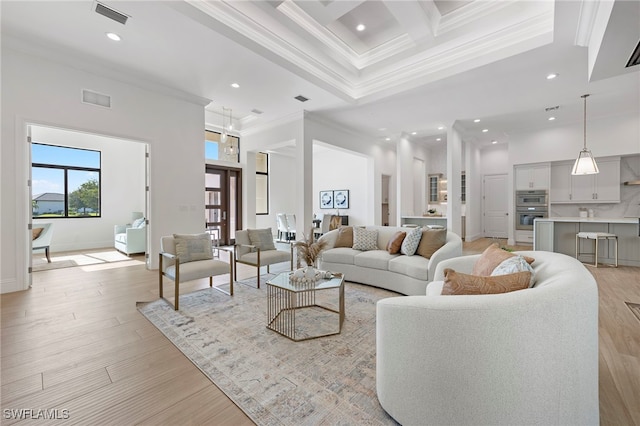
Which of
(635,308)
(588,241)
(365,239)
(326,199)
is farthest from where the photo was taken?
(326,199)

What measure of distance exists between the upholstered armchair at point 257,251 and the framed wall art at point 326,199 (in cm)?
598

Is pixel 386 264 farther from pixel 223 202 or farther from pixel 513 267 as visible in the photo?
pixel 223 202

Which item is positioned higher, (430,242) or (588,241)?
(430,242)

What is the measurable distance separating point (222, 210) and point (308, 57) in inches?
206

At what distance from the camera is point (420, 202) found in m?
9.47

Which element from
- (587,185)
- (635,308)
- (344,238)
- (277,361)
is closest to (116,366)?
(277,361)

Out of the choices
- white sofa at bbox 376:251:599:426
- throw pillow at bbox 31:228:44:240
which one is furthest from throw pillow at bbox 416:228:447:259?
throw pillow at bbox 31:228:44:240

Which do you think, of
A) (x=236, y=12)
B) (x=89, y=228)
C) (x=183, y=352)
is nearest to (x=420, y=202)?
(x=236, y=12)

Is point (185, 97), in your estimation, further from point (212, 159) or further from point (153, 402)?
point (153, 402)

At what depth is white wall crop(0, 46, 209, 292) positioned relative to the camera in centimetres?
361

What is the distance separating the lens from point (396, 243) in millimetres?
3980

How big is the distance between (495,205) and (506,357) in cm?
965

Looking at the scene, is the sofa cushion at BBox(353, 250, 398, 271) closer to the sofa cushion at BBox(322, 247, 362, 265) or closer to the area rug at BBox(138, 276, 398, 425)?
the sofa cushion at BBox(322, 247, 362, 265)

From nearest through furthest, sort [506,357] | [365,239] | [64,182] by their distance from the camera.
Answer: [506,357], [365,239], [64,182]
